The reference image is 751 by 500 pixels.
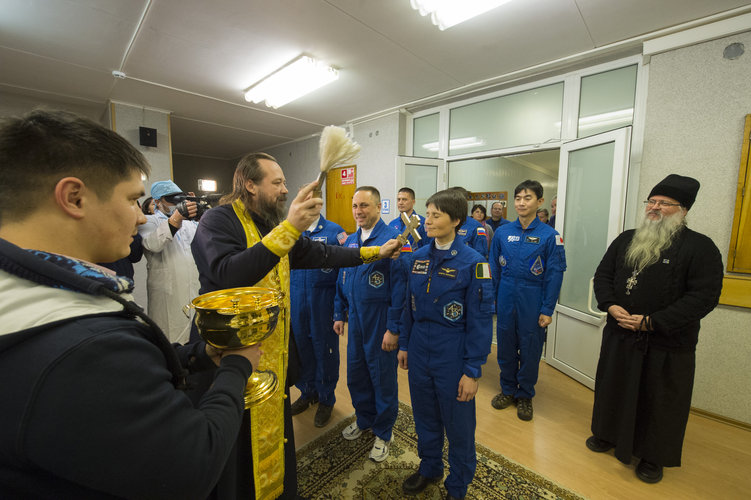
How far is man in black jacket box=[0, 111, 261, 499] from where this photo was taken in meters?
0.41

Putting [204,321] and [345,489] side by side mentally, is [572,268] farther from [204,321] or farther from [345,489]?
[204,321]

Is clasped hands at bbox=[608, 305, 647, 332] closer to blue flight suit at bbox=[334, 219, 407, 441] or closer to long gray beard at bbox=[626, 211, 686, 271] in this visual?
long gray beard at bbox=[626, 211, 686, 271]

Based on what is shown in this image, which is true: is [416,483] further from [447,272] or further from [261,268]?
[261,268]

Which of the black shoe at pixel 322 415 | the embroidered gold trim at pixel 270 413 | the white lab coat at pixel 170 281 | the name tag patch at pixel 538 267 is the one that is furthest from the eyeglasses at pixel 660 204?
the white lab coat at pixel 170 281

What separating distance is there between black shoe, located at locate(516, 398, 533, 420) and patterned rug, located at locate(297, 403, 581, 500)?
586mm

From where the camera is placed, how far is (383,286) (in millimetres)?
2113

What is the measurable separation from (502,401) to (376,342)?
4.79 ft

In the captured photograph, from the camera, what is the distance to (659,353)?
1.91 meters

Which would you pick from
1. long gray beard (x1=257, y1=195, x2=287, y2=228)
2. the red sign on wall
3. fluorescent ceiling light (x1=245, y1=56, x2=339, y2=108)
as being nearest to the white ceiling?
fluorescent ceiling light (x1=245, y1=56, x2=339, y2=108)

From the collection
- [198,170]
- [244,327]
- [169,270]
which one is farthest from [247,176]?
[198,170]

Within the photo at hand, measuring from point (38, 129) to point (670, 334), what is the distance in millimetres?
2859

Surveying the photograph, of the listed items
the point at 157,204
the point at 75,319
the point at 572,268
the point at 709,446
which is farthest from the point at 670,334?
the point at 157,204

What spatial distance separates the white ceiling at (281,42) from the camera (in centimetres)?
237

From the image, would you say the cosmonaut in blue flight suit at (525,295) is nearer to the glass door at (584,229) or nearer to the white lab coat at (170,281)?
the glass door at (584,229)
